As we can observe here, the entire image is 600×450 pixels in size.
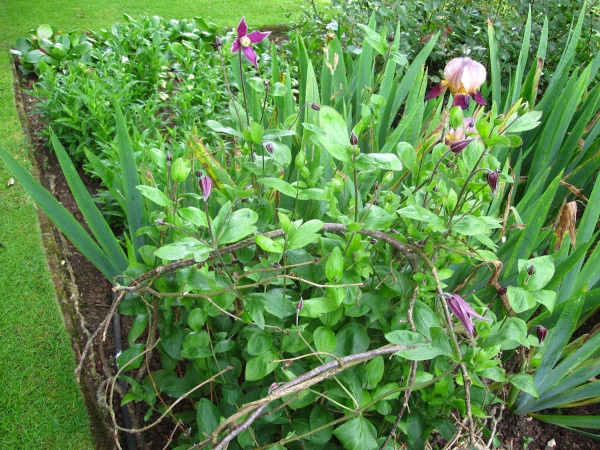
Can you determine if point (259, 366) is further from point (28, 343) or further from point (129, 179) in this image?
point (28, 343)

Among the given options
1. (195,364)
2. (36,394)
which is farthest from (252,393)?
(36,394)

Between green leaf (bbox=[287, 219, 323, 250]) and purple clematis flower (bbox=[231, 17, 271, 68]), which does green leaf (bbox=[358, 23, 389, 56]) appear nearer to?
purple clematis flower (bbox=[231, 17, 271, 68])

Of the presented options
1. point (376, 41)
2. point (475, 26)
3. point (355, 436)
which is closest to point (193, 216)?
point (355, 436)

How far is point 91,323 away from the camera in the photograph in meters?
1.93

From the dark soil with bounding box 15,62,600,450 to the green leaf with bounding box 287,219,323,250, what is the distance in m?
0.66

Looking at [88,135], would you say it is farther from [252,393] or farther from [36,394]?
[252,393]

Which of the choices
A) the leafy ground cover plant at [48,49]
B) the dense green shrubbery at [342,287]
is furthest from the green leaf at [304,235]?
the leafy ground cover plant at [48,49]

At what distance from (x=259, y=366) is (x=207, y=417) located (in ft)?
0.67

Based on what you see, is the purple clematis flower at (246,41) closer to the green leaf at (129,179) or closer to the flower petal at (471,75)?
the green leaf at (129,179)

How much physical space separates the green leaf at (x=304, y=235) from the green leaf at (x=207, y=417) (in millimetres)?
467

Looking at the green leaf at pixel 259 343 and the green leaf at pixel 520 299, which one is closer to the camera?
the green leaf at pixel 520 299

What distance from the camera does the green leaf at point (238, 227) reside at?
101cm

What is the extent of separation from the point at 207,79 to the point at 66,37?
0.97m

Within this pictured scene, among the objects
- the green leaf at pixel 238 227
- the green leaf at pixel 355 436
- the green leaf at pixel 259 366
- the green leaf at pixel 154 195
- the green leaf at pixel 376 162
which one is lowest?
the green leaf at pixel 355 436
